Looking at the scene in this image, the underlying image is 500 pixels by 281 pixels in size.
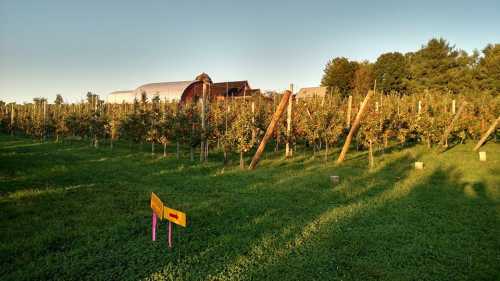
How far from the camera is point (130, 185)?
31.9ft

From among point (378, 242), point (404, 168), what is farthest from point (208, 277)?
point (404, 168)

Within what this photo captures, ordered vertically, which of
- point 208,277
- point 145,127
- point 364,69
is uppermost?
point 364,69

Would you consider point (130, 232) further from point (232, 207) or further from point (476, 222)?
point (476, 222)

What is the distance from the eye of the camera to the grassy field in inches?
185

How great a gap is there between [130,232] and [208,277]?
226cm

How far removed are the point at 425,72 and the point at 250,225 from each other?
50523 mm

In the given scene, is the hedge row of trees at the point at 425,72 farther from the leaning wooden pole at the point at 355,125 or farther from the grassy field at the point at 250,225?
the grassy field at the point at 250,225

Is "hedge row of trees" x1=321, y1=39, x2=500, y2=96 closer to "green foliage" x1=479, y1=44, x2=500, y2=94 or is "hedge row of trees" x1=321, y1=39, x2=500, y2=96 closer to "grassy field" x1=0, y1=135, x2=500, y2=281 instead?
"green foliage" x1=479, y1=44, x2=500, y2=94

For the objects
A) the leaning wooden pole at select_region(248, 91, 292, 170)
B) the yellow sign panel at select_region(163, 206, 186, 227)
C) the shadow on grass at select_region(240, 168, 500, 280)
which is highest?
the leaning wooden pole at select_region(248, 91, 292, 170)

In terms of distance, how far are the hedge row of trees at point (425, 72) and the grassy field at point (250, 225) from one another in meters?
37.3

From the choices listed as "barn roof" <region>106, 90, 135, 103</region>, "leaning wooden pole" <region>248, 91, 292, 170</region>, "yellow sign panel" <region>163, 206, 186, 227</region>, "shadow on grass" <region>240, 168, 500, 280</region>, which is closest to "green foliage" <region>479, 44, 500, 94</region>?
"leaning wooden pole" <region>248, 91, 292, 170</region>

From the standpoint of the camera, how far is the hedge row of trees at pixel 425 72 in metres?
43.3

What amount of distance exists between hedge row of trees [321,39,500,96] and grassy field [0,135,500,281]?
37298mm

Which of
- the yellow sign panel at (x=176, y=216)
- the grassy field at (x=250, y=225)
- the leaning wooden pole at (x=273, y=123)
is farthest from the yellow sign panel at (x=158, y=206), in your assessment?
the leaning wooden pole at (x=273, y=123)
